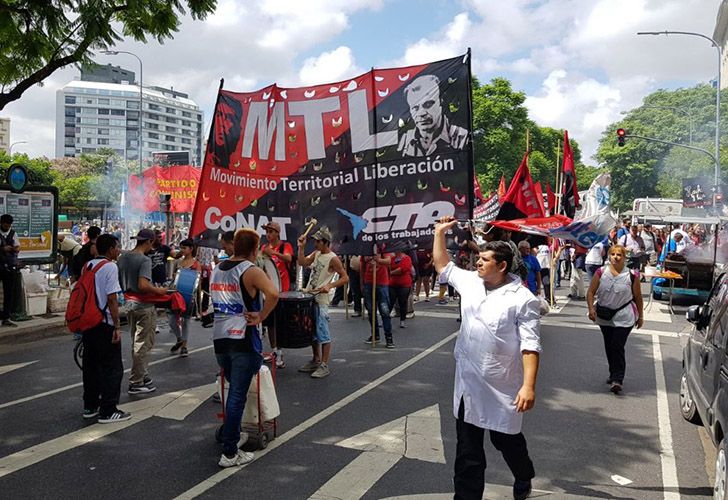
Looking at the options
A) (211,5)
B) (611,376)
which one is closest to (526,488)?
(611,376)

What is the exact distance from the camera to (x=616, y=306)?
6844 mm

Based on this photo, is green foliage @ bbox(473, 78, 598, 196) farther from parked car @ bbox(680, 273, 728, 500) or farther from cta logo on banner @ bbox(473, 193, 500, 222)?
parked car @ bbox(680, 273, 728, 500)

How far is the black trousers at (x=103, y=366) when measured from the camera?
573 centimetres

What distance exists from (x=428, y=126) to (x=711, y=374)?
4595mm

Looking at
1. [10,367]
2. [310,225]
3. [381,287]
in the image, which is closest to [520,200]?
[381,287]

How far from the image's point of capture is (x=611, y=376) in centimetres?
704

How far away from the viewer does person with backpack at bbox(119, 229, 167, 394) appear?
6621mm

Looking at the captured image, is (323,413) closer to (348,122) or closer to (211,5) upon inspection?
(348,122)

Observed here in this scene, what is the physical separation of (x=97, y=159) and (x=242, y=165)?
260ft

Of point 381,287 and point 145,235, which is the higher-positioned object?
point 145,235

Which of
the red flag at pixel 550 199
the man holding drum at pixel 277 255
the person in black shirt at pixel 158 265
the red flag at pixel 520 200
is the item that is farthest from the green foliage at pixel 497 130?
the man holding drum at pixel 277 255

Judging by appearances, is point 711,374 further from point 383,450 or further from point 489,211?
point 489,211

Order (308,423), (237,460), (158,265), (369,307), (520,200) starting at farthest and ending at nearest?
(520,200) < (158,265) < (369,307) < (308,423) < (237,460)

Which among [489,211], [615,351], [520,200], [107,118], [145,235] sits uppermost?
[107,118]
